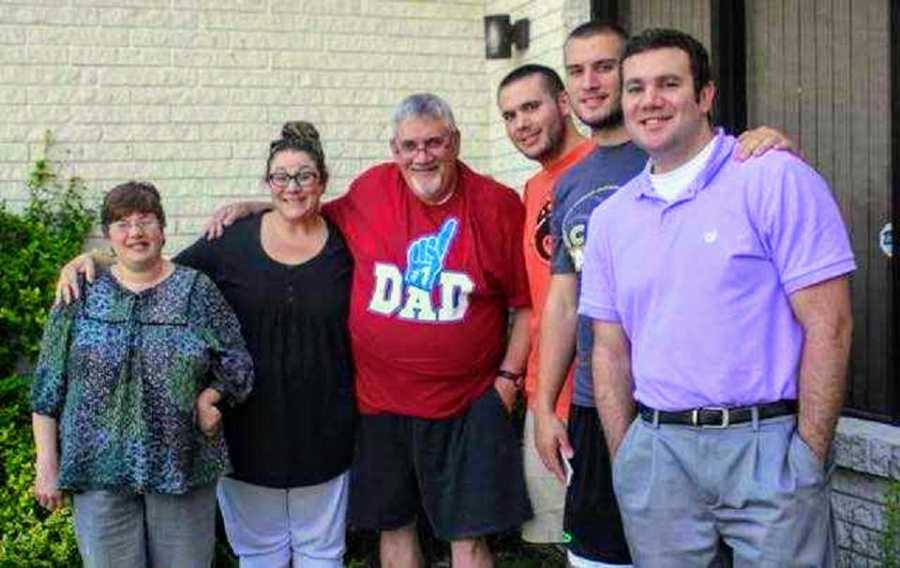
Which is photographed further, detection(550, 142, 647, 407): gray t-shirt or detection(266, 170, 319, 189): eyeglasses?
detection(266, 170, 319, 189): eyeglasses

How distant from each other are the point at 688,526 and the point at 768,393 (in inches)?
14.9

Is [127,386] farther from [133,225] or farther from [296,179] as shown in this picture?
[296,179]

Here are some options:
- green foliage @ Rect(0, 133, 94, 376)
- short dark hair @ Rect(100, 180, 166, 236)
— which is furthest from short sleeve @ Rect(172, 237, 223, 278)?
green foliage @ Rect(0, 133, 94, 376)

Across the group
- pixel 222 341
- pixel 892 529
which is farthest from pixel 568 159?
pixel 892 529

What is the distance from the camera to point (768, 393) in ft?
8.80

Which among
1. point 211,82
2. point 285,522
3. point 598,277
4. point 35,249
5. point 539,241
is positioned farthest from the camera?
point 211,82

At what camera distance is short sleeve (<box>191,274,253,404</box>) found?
12.2 feet

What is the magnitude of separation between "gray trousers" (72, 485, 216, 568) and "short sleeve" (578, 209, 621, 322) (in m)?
1.50

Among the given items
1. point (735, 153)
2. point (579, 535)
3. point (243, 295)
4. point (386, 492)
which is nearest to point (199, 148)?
point (243, 295)

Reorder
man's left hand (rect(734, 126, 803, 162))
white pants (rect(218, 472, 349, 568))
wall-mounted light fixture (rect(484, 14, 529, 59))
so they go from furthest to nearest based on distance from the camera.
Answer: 1. wall-mounted light fixture (rect(484, 14, 529, 59))
2. white pants (rect(218, 472, 349, 568))
3. man's left hand (rect(734, 126, 803, 162))

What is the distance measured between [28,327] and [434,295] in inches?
107

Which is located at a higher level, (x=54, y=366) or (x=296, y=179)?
(x=296, y=179)

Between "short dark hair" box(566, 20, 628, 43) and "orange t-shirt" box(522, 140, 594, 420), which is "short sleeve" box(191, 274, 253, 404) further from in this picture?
"short dark hair" box(566, 20, 628, 43)

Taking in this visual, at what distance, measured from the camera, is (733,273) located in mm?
2666
